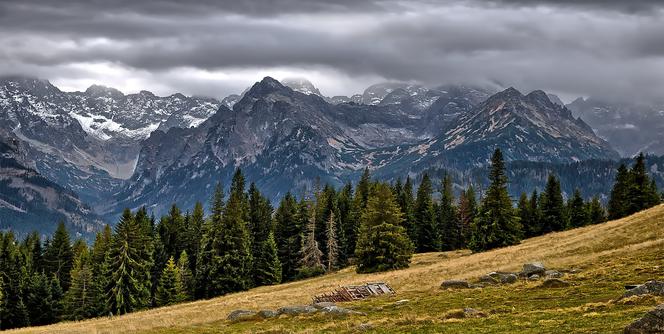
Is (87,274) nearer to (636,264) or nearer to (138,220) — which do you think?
(138,220)

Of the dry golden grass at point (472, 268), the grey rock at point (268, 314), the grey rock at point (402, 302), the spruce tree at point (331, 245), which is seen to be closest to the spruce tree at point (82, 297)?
the dry golden grass at point (472, 268)

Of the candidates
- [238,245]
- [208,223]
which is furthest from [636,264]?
[208,223]

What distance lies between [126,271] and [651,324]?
80.6 meters

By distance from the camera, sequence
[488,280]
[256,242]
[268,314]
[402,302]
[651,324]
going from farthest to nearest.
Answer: [256,242], [488,280], [268,314], [402,302], [651,324]

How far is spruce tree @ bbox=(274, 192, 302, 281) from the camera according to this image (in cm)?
12147

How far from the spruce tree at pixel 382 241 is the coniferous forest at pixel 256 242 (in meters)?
0.16

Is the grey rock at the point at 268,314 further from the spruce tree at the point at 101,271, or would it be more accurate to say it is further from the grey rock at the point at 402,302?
the spruce tree at the point at 101,271

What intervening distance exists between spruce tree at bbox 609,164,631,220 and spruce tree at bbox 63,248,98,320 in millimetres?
88903

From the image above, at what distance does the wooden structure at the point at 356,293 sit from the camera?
175ft

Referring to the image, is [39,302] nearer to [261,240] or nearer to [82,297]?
[82,297]

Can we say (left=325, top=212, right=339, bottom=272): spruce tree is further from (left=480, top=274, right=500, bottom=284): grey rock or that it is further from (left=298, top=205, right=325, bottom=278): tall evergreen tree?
Result: (left=480, top=274, right=500, bottom=284): grey rock

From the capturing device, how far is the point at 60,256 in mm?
123375

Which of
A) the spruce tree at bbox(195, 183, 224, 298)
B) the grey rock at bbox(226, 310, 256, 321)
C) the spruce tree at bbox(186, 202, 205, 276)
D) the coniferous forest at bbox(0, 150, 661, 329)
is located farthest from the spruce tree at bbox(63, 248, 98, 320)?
the grey rock at bbox(226, 310, 256, 321)

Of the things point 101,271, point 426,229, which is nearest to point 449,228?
point 426,229
